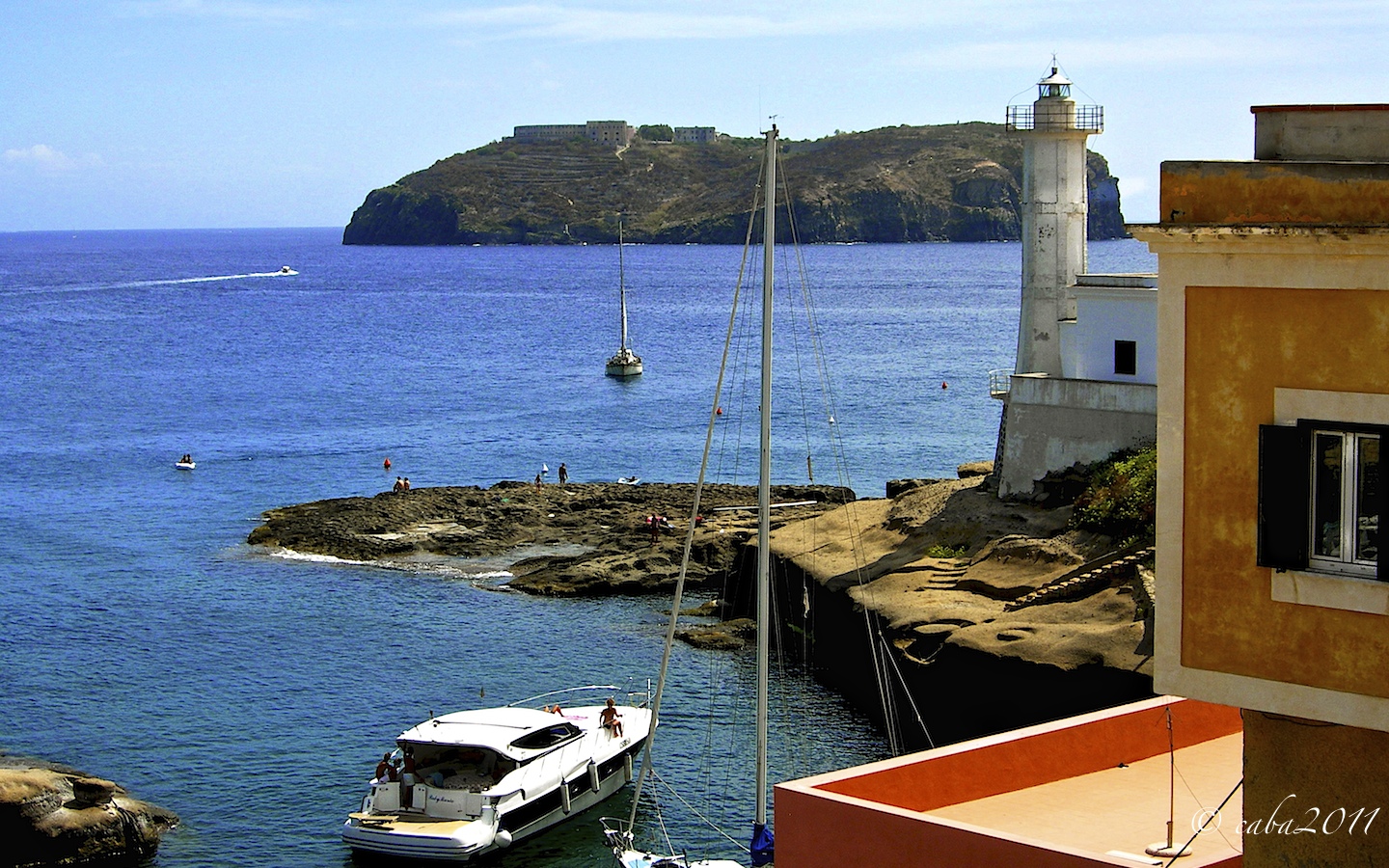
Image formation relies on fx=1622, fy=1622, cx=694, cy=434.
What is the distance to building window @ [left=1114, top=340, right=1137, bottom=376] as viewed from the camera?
3681 cm

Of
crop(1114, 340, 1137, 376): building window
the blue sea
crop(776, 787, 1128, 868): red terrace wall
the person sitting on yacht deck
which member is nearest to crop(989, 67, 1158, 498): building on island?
crop(1114, 340, 1137, 376): building window

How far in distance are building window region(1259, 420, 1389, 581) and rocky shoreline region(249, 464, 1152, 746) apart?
1840 cm

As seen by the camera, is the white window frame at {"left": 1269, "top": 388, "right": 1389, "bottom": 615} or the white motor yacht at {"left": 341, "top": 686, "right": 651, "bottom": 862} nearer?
the white window frame at {"left": 1269, "top": 388, "right": 1389, "bottom": 615}

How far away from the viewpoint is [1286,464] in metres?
7.66

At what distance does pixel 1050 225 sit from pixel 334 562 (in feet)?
73.9

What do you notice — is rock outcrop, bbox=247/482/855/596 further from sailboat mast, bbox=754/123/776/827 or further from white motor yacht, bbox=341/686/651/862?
sailboat mast, bbox=754/123/776/827

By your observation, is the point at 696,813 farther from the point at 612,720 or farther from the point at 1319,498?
the point at 1319,498

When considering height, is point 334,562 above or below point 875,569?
below

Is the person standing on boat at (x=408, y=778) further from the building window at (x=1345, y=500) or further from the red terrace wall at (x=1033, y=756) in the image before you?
the building window at (x=1345, y=500)

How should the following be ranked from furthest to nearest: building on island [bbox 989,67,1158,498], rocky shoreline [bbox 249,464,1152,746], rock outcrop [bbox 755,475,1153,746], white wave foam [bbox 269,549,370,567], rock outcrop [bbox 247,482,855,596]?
white wave foam [bbox 269,549,370,567]
rock outcrop [bbox 247,482,855,596]
building on island [bbox 989,67,1158,498]
rocky shoreline [bbox 249,464,1152,746]
rock outcrop [bbox 755,475,1153,746]

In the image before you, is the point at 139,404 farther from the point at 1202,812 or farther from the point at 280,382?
the point at 1202,812

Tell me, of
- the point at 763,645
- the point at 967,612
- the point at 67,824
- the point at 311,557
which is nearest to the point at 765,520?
the point at 763,645

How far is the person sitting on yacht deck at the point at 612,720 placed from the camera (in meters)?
28.6

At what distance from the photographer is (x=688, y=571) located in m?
43.4
